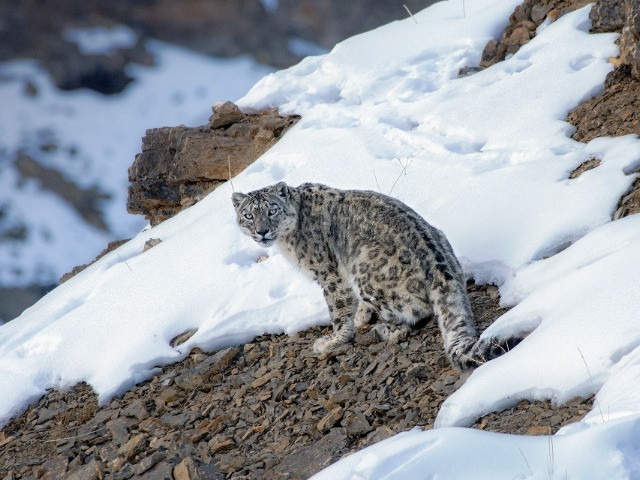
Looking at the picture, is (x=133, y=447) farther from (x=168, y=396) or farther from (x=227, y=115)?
(x=227, y=115)

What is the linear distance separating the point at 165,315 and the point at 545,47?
8169 mm

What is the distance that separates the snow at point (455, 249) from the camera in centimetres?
417

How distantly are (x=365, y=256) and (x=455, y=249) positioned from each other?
1338mm

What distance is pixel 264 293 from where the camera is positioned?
9.15 meters

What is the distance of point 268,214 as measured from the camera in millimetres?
8469

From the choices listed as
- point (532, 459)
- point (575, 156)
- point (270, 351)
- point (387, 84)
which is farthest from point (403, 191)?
point (532, 459)

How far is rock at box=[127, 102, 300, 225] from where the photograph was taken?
1395cm

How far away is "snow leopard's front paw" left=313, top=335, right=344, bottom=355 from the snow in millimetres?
723

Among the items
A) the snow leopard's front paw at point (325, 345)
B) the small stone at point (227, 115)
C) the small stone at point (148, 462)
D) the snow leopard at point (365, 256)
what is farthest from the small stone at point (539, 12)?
the small stone at point (148, 462)

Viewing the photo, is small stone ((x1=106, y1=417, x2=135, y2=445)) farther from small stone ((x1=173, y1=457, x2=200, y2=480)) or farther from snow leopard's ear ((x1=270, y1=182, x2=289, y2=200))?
snow leopard's ear ((x1=270, y1=182, x2=289, y2=200))

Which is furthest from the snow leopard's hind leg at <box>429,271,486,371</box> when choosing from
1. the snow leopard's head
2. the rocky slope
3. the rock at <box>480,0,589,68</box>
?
the rock at <box>480,0,589,68</box>

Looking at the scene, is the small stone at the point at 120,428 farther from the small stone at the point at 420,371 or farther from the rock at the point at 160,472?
the small stone at the point at 420,371

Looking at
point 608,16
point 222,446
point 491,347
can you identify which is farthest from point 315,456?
point 608,16

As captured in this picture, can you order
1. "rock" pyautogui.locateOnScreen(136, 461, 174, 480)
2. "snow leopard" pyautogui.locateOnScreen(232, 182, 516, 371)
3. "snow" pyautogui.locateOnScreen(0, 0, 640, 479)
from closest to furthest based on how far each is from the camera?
"snow" pyautogui.locateOnScreen(0, 0, 640, 479), "rock" pyautogui.locateOnScreen(136, 461, 174, 480), "snow leopard" pyautogui.locateOnScreen(232, 182, 516, 371)
